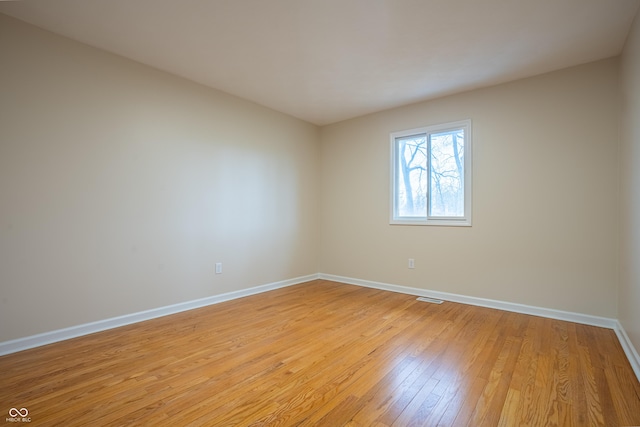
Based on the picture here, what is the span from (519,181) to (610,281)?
48.3 inches

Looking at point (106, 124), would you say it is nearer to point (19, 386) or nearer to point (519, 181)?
point (19, 386)

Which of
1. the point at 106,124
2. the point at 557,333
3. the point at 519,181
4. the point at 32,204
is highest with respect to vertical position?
the point at 106,124

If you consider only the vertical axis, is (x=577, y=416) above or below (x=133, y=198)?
below

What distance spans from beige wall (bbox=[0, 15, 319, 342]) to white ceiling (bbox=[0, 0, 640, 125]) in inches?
12.7

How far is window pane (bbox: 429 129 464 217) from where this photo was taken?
3816 millimetres

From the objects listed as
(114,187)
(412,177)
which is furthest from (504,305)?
(114,187)

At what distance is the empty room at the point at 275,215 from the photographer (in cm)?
187

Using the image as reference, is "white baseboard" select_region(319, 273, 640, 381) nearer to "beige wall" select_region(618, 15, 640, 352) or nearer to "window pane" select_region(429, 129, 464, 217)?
"beige wall" select_region(618, 15, 640, 352)

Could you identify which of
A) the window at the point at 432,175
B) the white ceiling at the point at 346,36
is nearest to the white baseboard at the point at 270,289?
the window at the point at 432,175

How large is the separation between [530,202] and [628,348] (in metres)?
1.51

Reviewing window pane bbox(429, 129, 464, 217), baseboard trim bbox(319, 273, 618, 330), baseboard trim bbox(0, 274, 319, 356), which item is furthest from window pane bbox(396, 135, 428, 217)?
baseboard trim bbox(0, 274, 319, 356)

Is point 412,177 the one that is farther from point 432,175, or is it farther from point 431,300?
point 431,300

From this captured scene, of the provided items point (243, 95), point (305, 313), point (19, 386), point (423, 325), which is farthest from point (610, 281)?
point (19, 386)

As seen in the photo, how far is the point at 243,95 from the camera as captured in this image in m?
3.90
